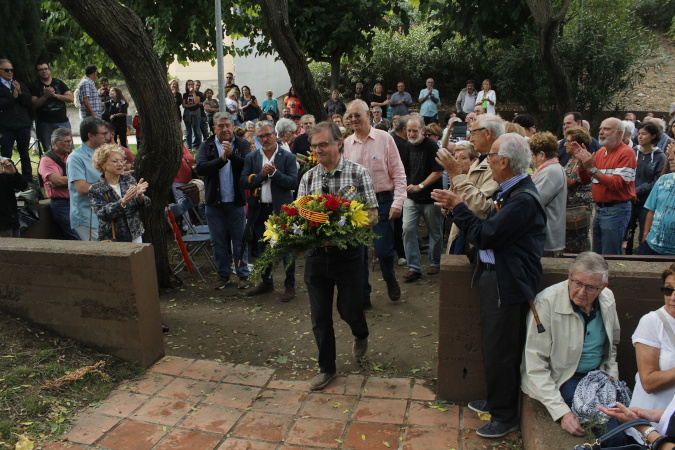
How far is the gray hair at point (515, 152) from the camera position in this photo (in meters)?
3.93

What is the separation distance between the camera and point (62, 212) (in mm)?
7270

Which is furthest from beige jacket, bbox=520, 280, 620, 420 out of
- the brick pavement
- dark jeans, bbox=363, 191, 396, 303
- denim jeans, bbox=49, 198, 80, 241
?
denim jeans, bbox=49, 198, 80, 241

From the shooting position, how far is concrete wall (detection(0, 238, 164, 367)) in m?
5.16

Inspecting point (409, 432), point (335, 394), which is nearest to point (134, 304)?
point (335, 394)

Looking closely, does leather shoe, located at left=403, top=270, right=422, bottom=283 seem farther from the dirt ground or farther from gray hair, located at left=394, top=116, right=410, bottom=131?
gray hair, located at left=394, top=116, right=410, bottom=131

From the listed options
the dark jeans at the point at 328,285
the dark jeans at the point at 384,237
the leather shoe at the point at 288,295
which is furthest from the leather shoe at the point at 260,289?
the dark jeans at the point at 328,285

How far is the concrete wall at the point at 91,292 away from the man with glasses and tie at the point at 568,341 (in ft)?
10.9

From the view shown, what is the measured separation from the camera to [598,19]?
18.4 metres

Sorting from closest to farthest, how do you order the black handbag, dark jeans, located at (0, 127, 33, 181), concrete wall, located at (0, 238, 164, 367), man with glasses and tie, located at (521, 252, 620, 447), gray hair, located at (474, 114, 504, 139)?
A: the black handbag → man with glasses and tie, located at (521, 252, 620, 447) → gray hair, located at (474, 114, 504, 139) → concrete wall, located at (0, 238, 164, 367) → dark jeans, located at (0, 127, 33, 181)

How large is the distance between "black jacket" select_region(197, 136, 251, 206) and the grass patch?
8.80ft

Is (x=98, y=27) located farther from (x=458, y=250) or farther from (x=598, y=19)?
(x=598, y=19)

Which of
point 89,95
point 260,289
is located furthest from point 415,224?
point 89,95

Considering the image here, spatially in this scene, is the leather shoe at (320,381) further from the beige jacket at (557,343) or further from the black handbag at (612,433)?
the black handbag at (612,433)

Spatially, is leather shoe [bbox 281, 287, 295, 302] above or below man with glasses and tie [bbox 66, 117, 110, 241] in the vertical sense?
below
